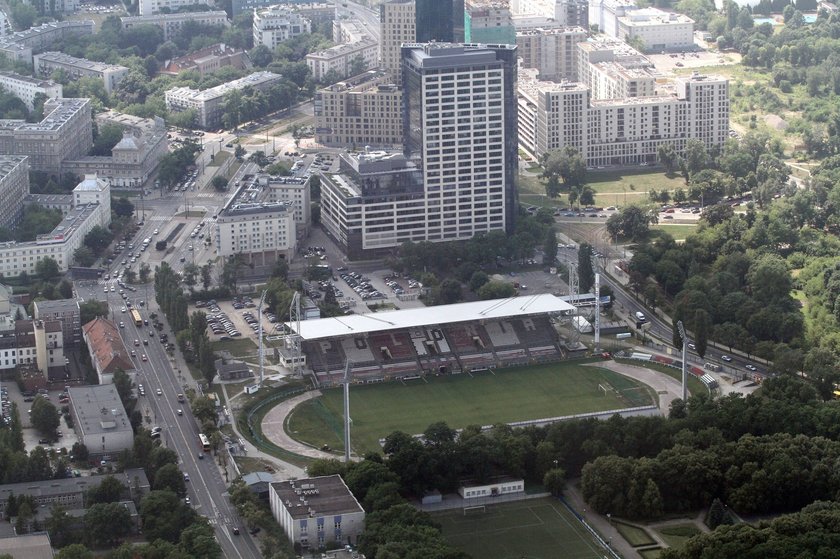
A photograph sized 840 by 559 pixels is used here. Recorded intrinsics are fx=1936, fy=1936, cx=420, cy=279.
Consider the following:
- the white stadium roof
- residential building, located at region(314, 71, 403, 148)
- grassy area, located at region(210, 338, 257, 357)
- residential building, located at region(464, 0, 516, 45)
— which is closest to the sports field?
the white stadium roof

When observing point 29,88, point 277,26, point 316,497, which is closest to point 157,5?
point 277,26

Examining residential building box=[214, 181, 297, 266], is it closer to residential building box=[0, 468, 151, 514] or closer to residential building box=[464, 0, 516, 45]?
residential building box=[0, 468, 151, 514]

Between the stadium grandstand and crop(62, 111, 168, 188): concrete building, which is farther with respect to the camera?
crop(62, 111, 168, 188): concrete building

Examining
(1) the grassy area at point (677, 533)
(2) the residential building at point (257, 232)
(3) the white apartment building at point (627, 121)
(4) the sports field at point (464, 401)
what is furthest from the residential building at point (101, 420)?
(3) the white apartment building at point (627, 121)

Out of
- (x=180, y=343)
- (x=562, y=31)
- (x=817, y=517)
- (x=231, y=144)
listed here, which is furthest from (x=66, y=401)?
(x=562, y=31)

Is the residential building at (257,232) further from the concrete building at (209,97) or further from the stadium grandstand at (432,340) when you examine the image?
the concrete building at (209,97)

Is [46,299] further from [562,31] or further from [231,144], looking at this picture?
[562,31]
